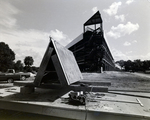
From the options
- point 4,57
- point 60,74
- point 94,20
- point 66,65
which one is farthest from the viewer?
point 94,20

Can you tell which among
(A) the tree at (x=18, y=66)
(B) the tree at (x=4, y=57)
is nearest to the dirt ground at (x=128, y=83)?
(B) the tree at (x=4, y=57)

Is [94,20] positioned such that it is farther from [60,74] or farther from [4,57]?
[60,74]

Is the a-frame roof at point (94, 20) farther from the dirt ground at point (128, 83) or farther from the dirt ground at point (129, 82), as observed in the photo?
the dirt ground at point (128, 83)

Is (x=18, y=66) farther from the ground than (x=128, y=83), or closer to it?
farther from the ground

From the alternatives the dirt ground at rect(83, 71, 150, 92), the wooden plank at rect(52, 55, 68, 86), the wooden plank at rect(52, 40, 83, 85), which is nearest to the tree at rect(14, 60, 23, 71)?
the dirt ground at rect(83, 71, 150, 92)

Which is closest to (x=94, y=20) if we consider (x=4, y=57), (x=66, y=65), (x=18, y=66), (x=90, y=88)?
(x=66, y=65)

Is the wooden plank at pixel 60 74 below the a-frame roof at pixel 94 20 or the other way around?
below

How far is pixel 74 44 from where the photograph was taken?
22.0 metres

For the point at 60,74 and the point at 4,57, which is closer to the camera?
the point at 60,74

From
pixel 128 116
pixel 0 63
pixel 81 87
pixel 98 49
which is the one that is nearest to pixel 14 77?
pixel 0 63

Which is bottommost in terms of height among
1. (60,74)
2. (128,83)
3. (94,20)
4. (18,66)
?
(128,83)

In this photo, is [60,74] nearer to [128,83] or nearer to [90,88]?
[90,88]

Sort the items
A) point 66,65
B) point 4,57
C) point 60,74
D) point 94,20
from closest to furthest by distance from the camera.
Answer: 1. point 60,74
2. point 66,65
3. point 4,57
4. point 94,20

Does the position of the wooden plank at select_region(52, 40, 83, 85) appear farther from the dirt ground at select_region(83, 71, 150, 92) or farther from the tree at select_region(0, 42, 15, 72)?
the tree at select_region(0, 42, 15, 72)
